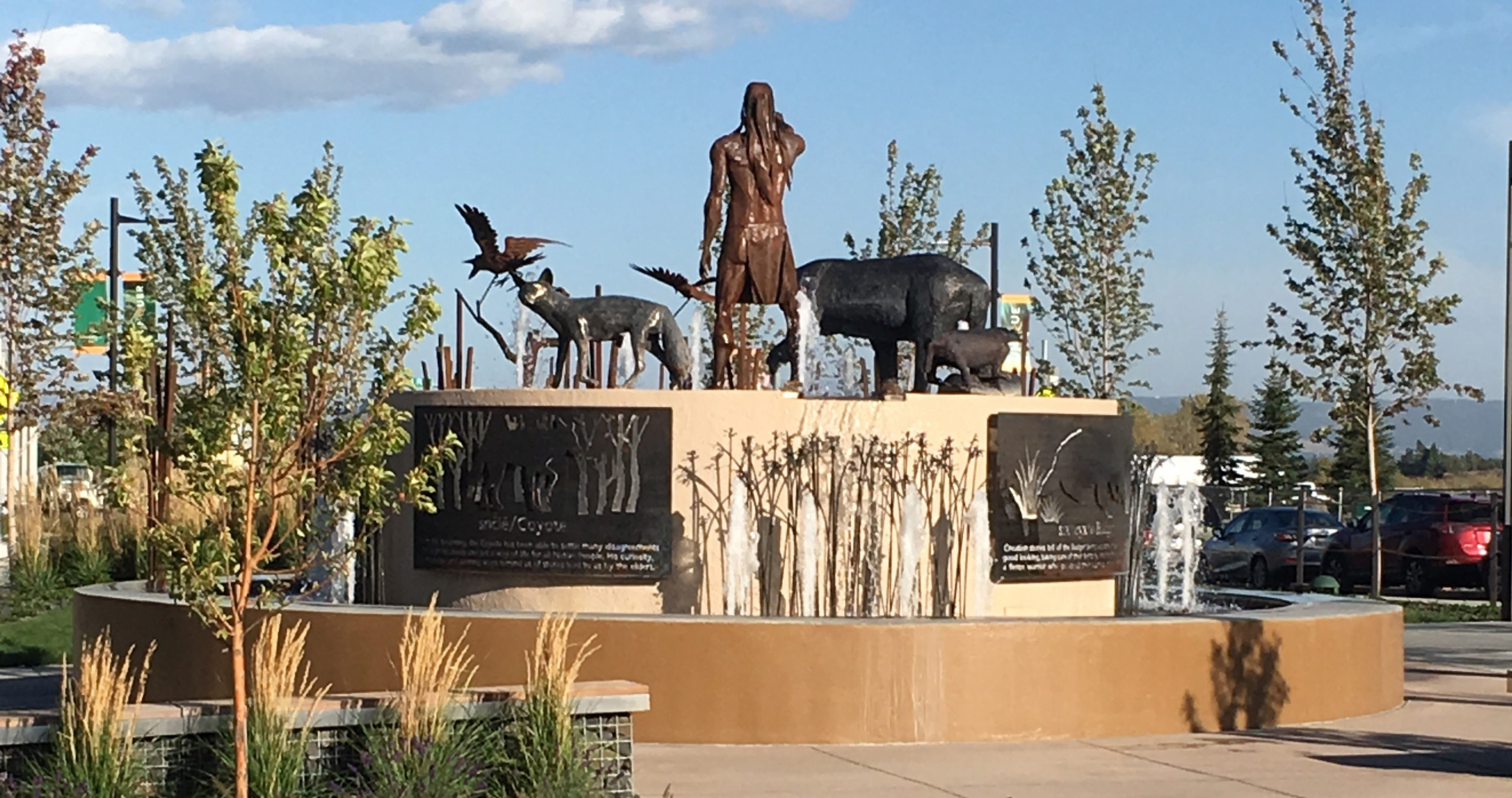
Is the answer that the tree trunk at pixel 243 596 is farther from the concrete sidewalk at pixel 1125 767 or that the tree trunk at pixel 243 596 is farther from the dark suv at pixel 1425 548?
the dark suv at pixel 1425 548

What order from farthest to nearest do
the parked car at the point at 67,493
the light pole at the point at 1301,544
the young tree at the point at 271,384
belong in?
the light pole at the point at 1301,544 < the parked car at the point at 67,493 < the young tree at the point at 271,384

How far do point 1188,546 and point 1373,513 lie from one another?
11.0 meters

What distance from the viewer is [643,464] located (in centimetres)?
1378

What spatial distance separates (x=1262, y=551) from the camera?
1230 inches

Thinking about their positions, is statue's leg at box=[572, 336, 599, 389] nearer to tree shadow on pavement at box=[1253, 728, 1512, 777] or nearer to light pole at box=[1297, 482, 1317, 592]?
tree shadow on pavement at box=[1253, 728, 1512, 777]

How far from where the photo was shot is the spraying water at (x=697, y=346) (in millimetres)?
17188

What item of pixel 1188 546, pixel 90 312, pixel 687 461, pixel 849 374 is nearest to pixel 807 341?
pixel 687 461

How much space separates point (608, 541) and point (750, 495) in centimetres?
100

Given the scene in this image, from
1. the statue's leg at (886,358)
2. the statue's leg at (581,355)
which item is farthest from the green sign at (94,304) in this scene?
the statue's leg at (886,358)

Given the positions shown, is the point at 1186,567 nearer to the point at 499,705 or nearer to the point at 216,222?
the point at 499,705

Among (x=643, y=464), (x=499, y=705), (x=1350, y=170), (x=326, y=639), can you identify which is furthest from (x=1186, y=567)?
(x=1350, y=170)

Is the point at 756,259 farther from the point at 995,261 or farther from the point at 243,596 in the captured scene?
the point at 995,261

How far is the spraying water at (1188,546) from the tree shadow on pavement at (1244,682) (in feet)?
11.6

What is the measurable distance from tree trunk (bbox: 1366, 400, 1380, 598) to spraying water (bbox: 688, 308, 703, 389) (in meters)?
11.4
